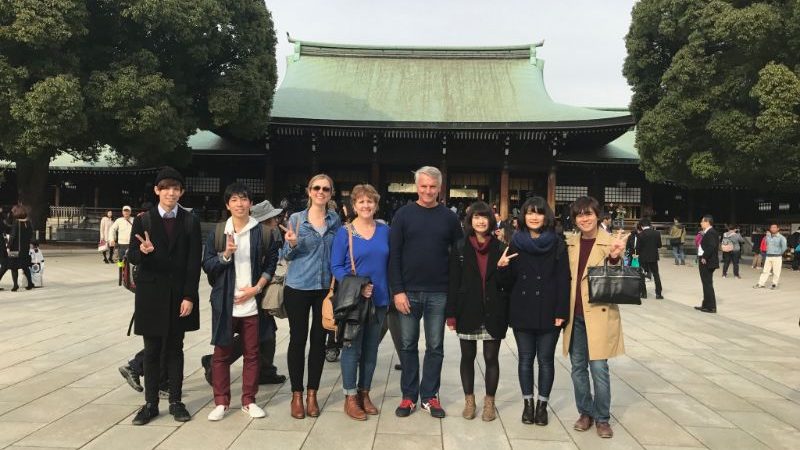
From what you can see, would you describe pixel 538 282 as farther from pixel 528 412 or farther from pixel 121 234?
pixel 121 234

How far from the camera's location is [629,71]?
18.0 meters

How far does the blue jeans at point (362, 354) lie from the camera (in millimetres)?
3748

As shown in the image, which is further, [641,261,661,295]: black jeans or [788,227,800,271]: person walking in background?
[788,227,800,271]: person walking in background

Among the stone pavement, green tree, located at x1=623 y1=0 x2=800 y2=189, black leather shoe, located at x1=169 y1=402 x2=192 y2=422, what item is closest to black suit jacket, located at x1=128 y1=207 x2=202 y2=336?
black leather shoe, located at x1=169 y1=402 x2=192 y2=422

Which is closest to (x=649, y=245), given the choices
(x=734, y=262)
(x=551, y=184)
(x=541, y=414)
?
(x=734, y=262)

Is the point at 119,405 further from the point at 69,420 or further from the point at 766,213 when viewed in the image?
the point at 766,213

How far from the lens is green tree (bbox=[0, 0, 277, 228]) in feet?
41.2

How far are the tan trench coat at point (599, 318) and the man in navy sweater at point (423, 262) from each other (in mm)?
903

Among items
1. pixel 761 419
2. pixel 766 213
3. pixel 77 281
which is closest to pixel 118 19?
pixel 77 281

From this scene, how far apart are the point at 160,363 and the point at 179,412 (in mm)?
392

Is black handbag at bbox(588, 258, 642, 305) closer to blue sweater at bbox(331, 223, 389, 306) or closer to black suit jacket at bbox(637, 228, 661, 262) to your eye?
blue sweater at bbox(331, 223, 389, 306)

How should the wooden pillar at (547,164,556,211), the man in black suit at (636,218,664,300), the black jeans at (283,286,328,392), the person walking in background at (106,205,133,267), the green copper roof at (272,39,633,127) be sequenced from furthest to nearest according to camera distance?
the green copper roof at (272,39,633,127), the wooden pillar at (547,164,556,211), the man in black suit at (636,218,664,300), the person walking in background at (106,205,133,267), the black jeans at (283,286,328,392)

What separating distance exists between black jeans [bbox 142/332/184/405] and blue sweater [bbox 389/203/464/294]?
1663 mm

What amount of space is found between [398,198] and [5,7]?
15695mm
